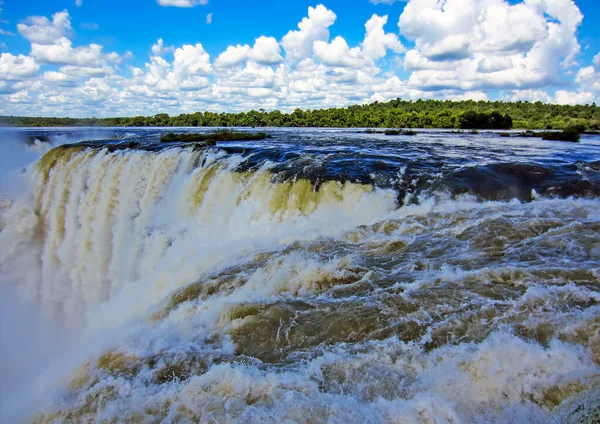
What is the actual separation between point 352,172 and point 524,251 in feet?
21.9

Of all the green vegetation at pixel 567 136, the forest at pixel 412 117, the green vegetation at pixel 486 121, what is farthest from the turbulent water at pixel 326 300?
the forest at pixel 412 117

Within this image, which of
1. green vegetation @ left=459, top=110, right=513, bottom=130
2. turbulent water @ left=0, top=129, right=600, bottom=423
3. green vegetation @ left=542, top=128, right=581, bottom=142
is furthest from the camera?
green vegetation @ left=459, top=110, right=513, bottom=130

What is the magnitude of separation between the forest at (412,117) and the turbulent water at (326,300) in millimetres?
37794

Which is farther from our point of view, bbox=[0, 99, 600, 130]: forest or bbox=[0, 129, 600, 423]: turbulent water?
bbox=[0, 99, 600, 130]: forest

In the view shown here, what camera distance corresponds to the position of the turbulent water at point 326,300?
394 centimetres

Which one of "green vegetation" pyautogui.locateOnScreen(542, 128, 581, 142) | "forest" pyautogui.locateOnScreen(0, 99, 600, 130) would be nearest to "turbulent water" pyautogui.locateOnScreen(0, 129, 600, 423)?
"green vegetation" pyautogui.locateOnScreen(542, 128, 581, 142)

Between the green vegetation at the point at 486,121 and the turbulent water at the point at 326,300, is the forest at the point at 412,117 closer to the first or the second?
the green vegetation at the point at 486,121

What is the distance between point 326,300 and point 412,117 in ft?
184

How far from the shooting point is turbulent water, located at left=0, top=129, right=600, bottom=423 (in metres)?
3.94

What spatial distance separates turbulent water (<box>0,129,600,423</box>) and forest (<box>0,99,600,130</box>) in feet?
124

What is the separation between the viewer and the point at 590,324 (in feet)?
15.4

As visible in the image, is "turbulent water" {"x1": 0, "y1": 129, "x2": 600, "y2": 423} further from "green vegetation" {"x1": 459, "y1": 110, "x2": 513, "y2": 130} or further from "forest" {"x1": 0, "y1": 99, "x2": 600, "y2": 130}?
"forest" {"x1": 0, "y1": 99, "x2": 600, "y2": 130}

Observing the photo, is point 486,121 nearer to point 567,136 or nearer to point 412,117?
point 412,117

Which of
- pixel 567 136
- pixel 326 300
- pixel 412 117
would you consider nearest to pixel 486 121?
pixel 412 117
